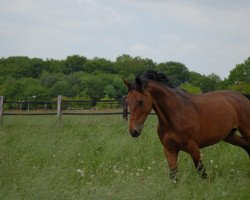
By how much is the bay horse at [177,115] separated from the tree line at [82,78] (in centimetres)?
6013

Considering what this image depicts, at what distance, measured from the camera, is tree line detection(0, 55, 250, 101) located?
3049 inches

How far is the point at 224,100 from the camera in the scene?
271 inches

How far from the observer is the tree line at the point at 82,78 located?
77.4 meters

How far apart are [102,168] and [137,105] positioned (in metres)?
1.25

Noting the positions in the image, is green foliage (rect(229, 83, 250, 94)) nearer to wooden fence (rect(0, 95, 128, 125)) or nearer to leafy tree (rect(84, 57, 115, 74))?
leafy tree (rect(84, 57, 115, 74))

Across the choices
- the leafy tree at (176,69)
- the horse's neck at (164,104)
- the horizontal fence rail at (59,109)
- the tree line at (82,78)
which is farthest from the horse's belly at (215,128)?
the leafy tree at (176,69)

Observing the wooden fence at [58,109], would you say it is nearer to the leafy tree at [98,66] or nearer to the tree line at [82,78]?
the tree line at [82,78]

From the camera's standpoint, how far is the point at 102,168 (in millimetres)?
6133

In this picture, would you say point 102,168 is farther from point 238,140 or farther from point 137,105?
point 238,140

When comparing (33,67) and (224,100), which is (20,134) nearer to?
(224,100)

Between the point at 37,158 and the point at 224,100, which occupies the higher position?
the point at 224,100

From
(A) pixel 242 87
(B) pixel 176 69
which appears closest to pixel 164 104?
Result: (A) pixel 242 87

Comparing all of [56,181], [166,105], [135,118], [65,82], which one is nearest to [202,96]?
[166,105]

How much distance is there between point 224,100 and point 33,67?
307 feet
